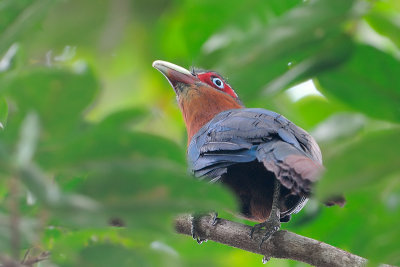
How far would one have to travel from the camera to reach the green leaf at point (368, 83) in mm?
1490

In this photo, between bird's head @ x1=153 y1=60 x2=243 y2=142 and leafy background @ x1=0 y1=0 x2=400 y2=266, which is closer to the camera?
leafy background @ x1=0 y1=0 x2=400 y2=266

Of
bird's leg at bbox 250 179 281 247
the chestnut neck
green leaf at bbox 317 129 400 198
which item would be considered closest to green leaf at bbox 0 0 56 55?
green leaf at bbox 317 129 400 198

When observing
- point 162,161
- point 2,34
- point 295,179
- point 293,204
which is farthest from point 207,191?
point 293,204

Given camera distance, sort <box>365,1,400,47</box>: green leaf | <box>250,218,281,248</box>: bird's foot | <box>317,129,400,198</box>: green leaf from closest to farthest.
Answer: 1. <box>317,129,400,198</box>: green leaf
2. <box>365,1,400,47</box>: green leaf
3. <box>250,218,281,248</box>: bird's foot

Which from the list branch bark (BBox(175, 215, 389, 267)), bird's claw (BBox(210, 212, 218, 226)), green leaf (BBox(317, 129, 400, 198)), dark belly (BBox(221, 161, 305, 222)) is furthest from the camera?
dark belly (BBox(221, 161, 305, 222))

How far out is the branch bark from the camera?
2.67 m

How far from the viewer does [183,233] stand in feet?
11.0

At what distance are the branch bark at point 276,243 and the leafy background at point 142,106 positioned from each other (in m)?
1.06

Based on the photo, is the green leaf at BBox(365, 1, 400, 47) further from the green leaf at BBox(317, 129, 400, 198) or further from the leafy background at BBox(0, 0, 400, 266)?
the green leaf at BBox(317, 129, 400, 198)

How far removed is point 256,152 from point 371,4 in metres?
1.76

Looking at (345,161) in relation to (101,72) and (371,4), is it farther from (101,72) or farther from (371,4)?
(101,72)

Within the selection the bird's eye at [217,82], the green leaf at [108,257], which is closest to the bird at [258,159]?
the green leaf at [108,257]

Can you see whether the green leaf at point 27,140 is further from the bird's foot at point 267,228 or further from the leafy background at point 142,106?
the bird's foot at point 267,228

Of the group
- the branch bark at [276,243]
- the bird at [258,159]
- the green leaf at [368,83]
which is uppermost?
the bird at [258,159]
